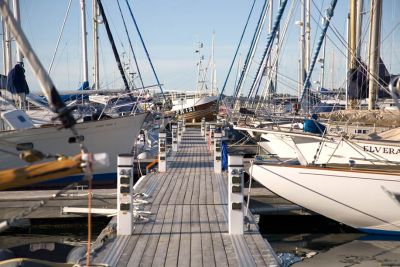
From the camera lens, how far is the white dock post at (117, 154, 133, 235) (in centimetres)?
813

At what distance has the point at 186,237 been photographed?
829 cm

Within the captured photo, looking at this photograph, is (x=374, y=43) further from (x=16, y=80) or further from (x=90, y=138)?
(x=16, y=80)

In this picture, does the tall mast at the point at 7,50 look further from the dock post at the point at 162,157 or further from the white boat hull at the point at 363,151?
the white boat hull at the point at 363,151

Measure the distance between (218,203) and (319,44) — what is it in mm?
12063

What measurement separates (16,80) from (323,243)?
436 inches

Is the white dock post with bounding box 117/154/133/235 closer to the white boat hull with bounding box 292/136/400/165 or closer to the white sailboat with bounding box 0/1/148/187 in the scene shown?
the white boat hull with bounding box 292/136/400/165

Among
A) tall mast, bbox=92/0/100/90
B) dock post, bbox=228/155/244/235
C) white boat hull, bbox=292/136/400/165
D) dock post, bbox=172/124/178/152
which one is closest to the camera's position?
dock post, bbox=228/155/244/235

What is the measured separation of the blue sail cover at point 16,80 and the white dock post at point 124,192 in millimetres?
9955

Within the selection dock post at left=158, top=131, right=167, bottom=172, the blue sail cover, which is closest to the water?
dock post at left=158, top=131, right=167, bottom=172

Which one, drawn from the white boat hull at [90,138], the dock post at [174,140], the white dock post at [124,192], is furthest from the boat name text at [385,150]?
the dock post at [174,140]

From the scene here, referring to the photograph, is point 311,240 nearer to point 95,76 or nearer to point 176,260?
point 176,260

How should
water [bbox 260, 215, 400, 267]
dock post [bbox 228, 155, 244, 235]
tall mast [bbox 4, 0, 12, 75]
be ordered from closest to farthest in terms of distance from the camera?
dock post [bbox 228, 155, 244, 235] < water [bbox 260, 215, 400, 267] < tall mast [bbox 4, 0, 12, 75]

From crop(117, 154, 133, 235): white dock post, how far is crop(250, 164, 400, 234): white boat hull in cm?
446

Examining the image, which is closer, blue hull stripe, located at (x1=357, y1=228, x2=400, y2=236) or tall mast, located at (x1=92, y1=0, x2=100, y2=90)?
blue hull stripe, located at (x1=357, y1=228, x2=400, y2=236)
